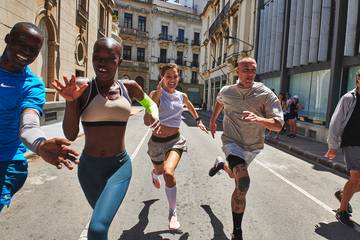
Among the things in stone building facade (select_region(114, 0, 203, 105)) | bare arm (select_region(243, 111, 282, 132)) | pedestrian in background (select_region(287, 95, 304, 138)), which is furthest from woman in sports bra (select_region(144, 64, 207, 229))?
stone building facade (select_region(114, 0, 203, 105))

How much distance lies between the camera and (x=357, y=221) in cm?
442

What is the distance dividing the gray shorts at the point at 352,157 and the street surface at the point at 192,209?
80cm

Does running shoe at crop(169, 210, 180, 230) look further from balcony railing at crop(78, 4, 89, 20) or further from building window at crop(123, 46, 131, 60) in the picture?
building window at crop(123, 46, 131, 60)

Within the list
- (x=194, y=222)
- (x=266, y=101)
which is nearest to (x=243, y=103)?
(x=266, y=101)

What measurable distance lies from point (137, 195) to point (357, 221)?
321 cm

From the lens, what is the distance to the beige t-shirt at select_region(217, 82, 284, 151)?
151 inches

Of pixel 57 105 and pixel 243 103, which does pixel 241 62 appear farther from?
pixel 57 105

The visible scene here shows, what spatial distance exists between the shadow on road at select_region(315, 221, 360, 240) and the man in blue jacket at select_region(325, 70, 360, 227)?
0.14 meters

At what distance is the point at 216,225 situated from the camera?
404cm

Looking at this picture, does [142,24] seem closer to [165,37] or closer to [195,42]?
[165,37]

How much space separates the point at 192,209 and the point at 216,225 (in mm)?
632

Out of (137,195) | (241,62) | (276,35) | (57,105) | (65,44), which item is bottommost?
(137,195)

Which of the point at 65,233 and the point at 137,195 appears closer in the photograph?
the point at 65,233

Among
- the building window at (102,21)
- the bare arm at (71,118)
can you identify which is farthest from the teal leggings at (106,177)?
the building window at (102,21)
